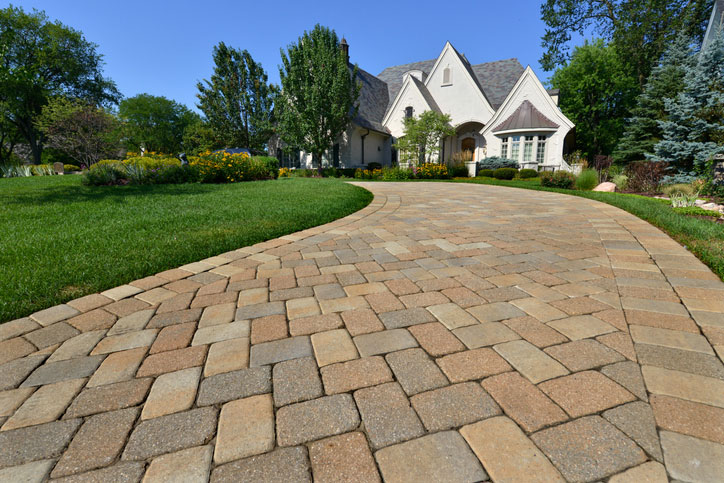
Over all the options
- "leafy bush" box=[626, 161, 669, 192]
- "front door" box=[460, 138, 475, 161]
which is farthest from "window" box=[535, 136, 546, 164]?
"leafy bush" box=[626, 161, 669, 192]

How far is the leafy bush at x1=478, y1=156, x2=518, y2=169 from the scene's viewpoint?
1877 centimetres

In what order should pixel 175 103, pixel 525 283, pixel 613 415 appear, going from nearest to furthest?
pixel 613 415
pixel 525 283
pixel 175 103

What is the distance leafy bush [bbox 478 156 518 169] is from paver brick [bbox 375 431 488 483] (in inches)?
792

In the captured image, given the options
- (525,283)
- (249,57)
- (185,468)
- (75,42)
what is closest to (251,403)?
(185,468)

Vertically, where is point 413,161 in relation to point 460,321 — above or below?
above

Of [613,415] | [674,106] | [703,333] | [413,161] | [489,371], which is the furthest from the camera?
[413,161]

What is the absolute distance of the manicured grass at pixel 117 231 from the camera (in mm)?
2488

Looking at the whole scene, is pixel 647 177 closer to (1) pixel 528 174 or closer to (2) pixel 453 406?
(1) pixel 528 174

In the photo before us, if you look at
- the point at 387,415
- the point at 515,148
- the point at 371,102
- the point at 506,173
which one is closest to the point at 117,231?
the point at 387,415

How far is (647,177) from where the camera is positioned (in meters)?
10.1

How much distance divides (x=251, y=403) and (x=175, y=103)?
2045 inches

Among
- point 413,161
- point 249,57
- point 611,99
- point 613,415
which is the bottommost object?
point 613,415

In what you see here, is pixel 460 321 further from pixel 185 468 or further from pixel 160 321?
pixel 160 321

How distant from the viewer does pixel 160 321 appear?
204 centimetres
